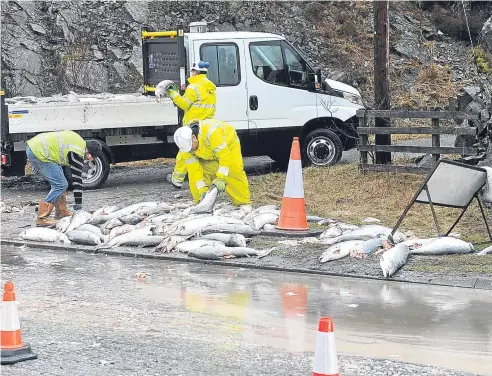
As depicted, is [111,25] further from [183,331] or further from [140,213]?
[183,331]

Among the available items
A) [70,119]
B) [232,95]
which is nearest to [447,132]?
[232,95]

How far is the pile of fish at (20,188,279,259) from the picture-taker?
1081 cm

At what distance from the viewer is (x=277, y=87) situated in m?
16.7

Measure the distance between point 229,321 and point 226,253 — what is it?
9.15 ft

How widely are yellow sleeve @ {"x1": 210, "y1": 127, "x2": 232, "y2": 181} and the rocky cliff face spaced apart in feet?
40.5

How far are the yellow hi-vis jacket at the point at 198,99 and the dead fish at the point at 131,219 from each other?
2922 millimetres

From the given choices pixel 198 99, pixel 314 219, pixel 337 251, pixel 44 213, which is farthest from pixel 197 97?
pixel 337 251

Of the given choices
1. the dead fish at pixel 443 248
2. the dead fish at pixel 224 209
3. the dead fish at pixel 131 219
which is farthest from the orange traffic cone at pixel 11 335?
the dead fish at pixel 224 209

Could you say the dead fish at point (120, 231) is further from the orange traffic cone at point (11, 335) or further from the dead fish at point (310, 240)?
the orange traffic cone at point (11, 335)

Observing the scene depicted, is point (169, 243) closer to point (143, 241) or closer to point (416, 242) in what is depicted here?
point (143, 241)

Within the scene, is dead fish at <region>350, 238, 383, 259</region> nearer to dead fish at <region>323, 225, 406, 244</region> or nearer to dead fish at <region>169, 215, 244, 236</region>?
dead fish at <region>323, 225, 406, 244</region>

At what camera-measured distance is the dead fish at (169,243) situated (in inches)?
433

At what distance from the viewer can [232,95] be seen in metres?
16.5

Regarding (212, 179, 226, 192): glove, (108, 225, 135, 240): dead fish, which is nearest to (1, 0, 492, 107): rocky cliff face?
(212, 179, 226, 192): glove
